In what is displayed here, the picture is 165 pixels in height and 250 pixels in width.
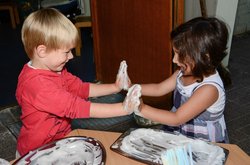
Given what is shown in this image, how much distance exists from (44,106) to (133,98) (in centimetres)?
38

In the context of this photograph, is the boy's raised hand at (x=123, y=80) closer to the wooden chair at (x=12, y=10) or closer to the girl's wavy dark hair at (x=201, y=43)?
the girl's wavy dark hair at (x=201, y=43)

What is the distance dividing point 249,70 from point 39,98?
125 inches

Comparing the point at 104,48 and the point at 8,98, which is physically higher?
the point at 104,48

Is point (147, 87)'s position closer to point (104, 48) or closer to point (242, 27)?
point (104, 48)

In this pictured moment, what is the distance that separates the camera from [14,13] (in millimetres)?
6020

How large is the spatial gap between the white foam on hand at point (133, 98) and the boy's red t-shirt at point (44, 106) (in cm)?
17

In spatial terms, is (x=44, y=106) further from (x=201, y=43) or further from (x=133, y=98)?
(x=201, y=43)

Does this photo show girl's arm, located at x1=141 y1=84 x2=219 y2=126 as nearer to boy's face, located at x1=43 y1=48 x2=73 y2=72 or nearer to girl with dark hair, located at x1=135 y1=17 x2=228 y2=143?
girl with dark hair, located at x1=135 y1=17 x2=228 y2=143

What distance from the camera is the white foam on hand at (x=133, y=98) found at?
123 cm

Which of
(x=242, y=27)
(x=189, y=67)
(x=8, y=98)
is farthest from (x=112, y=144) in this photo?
(x=242, y=27)

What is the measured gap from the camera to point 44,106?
4.25ft

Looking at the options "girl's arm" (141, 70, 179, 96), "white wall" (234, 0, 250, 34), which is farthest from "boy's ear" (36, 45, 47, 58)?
"white wall" (234, 0, 250, 34)

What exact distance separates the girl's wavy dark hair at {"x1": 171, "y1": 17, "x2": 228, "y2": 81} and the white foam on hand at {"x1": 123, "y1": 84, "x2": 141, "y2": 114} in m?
0.38

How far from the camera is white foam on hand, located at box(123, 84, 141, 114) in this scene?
123 cm
